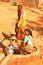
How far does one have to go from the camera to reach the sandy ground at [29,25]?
7.30 m

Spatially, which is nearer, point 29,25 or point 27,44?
point 27,44

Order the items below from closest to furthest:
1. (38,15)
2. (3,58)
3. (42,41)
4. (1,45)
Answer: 1. (3,58)
2. (1,45)
3. (42,41)
4. (38,15)

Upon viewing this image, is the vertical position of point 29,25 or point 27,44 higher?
point 27,44

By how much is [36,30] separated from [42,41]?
1970 mm

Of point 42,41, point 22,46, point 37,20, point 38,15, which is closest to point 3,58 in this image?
point 22,46

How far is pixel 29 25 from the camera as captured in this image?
12.5 m

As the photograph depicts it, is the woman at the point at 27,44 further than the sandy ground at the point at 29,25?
Yes

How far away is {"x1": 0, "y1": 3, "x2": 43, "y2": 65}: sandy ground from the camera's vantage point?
7.30 m

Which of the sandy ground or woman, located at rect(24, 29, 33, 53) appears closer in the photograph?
the sandy ground

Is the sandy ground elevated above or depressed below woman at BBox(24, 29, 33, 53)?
below

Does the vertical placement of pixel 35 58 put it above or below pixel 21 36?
below

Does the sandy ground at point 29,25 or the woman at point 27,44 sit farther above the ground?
the woman at point 27,44

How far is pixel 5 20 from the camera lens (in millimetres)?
12406

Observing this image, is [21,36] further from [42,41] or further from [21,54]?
[42,41]
